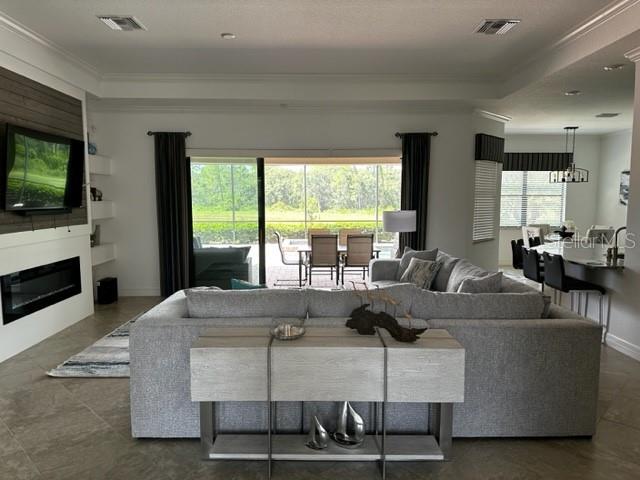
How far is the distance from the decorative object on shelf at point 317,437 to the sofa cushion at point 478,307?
0.87 metres

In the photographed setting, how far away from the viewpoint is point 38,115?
15.3 feet

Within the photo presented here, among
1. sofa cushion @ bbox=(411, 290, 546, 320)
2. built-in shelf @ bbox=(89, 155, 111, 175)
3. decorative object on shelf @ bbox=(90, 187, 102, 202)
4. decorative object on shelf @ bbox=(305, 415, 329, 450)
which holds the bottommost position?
decorative object on shelf @ bbox=(305, 415, 329, 450)

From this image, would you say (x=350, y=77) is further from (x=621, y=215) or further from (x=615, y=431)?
(x=621, y=215)

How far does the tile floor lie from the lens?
2.51 m

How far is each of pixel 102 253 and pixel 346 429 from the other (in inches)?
199

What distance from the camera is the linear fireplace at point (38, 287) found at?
4.30 meters

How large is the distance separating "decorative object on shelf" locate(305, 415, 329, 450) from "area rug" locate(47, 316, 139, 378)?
1761mm

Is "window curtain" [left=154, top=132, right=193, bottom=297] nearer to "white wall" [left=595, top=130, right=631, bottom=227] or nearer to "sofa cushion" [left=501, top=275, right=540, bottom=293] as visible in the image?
"sofa cushion" [left=501, top=275, right=540, bottom=293]

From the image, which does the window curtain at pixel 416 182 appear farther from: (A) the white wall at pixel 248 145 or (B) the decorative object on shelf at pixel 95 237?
(B) the decorative object on shelf at pixel 95 237

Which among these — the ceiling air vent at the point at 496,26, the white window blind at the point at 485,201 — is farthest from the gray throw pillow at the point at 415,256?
the ceiling air vent at the point at 496,26

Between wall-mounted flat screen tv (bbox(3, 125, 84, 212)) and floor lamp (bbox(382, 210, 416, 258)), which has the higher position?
wall-mounted flat screen tv (bbox(3, 125, 84, 212))

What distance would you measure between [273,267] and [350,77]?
4742 mm

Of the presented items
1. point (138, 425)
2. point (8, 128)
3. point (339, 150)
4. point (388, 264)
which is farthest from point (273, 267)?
point (138, 425)

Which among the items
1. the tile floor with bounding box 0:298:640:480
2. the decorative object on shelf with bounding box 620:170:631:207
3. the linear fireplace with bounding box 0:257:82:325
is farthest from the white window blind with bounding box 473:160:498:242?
the linear fireplace with bounding box 0:257:82:325
